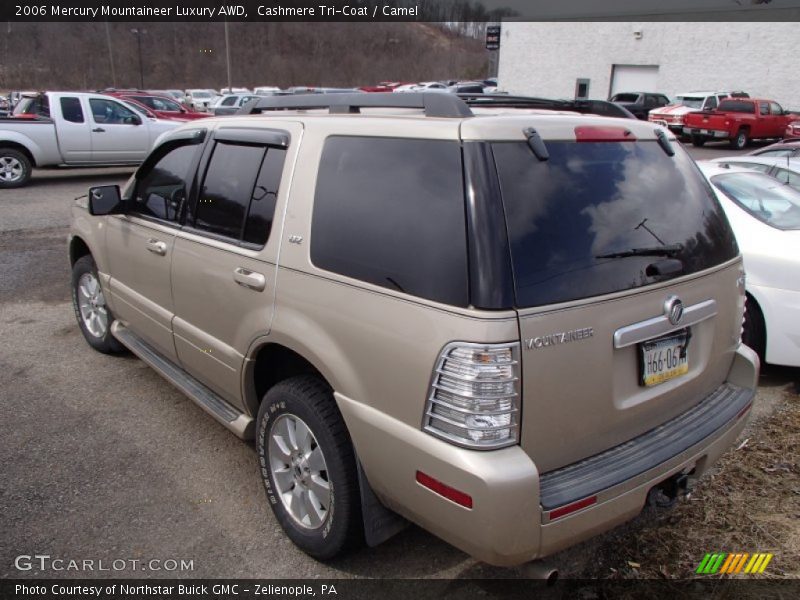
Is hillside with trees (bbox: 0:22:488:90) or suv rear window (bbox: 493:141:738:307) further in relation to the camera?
hillside with trees (bbox: 0:22:488:90)

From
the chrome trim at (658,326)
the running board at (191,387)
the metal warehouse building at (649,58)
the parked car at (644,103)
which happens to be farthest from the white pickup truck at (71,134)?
the metal warehouse building at (649,58)

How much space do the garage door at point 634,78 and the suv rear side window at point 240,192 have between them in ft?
127

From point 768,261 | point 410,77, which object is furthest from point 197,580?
point 410,77

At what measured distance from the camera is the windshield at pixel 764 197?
15.6 ft

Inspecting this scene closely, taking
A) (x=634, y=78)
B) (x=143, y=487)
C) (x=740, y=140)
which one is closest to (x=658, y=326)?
(x=143, y=487)

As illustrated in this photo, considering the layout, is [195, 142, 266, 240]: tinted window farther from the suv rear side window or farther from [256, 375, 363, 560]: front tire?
[256, 375, 363, 560]: front tire

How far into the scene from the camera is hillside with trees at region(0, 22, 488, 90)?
229 ft

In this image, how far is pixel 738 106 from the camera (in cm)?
2391

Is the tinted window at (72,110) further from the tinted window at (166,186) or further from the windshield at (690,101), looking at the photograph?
the windshield at (690,101)

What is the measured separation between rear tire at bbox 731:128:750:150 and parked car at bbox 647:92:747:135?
2.03 m

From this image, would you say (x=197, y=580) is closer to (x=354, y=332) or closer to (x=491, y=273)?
(x=354, y=332)

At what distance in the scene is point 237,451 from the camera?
11.8ft

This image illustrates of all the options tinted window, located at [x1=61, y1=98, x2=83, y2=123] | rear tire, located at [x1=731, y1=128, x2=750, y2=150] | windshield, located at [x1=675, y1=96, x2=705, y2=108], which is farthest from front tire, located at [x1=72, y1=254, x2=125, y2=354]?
windshield, located at [x1=675, y1=96, x2=705, y2=108]

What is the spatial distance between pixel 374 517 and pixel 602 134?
1748 millimetres
